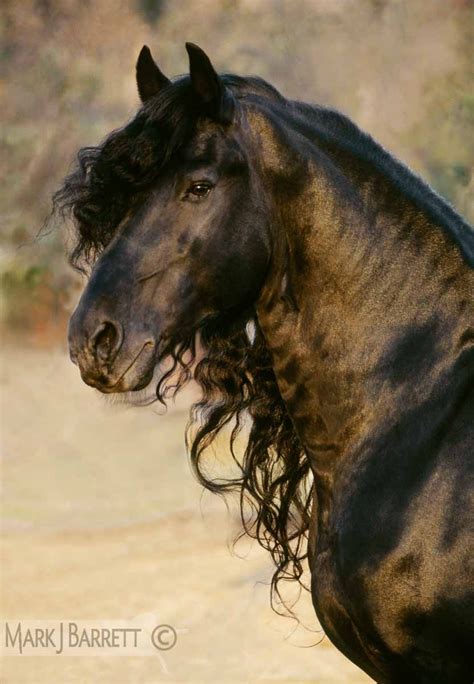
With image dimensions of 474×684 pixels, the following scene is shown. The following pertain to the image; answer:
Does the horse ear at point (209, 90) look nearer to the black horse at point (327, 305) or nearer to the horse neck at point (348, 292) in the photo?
the black horse at point (327, 305)

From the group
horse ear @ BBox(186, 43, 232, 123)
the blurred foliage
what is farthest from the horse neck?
the blurred foliage

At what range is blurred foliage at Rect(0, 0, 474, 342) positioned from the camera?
45.6ft

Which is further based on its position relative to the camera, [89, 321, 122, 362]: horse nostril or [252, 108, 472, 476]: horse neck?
[252, 108, 472, 476]: horse neck

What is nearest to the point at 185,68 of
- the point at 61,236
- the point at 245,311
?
the point at 61,236

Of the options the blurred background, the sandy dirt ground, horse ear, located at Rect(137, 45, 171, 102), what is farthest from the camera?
the blurred background

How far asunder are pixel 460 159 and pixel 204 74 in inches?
419

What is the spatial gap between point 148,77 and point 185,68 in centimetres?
1053

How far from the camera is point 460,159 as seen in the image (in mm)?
13219

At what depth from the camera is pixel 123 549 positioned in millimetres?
9734

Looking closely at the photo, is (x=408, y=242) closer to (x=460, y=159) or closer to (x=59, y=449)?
(x=59, y=449)

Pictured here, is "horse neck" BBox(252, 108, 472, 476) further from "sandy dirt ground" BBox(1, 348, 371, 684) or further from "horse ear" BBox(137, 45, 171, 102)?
"sandy dirt ground" BBox(1, 348, 371, 684)

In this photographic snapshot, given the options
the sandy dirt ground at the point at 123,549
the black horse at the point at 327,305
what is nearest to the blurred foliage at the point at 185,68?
the sandy dirt ground at the point at 123,549

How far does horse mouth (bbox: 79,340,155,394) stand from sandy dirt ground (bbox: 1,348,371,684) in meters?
1.54

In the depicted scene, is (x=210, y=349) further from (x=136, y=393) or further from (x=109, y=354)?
(x=109, y=354)
